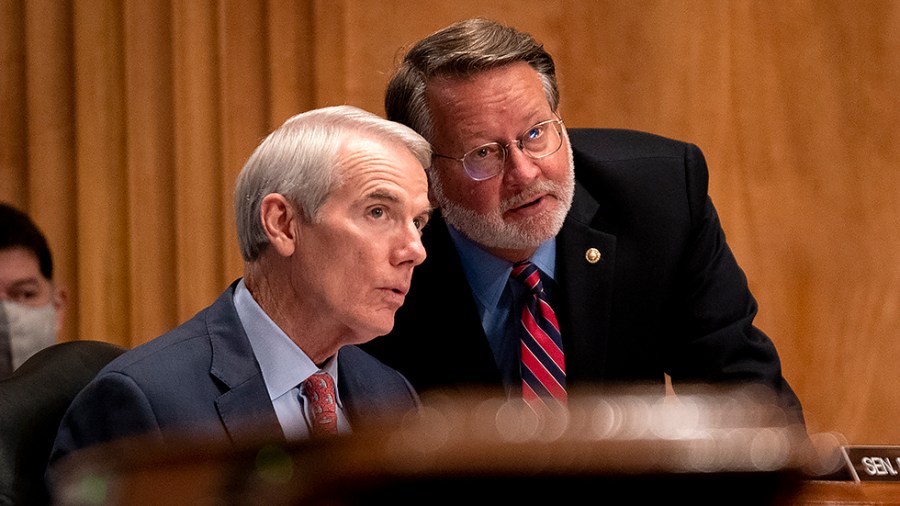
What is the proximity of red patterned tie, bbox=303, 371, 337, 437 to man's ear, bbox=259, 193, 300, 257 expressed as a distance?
0.20 meters

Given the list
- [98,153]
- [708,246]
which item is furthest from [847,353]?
[98,153]

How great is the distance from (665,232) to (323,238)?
91cm

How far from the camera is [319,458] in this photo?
447mm

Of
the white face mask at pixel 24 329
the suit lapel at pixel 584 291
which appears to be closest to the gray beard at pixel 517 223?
the suit lapel at pixel 584 291

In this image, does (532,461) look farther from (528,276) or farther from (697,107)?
(697,107)

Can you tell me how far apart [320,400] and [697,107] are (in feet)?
6.27

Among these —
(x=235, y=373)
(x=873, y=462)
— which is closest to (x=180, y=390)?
(x=235, y=373)

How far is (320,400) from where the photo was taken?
1703 mm

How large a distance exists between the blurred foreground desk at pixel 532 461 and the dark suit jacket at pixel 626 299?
1.80m

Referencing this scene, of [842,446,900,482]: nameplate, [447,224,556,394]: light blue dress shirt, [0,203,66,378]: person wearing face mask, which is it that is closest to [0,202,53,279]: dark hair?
[0,203,66,378]: person wearing face mask

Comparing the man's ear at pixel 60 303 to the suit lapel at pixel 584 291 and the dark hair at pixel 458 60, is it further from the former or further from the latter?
the suit lapel at pixel 584 291

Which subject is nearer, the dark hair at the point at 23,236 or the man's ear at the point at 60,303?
the dark hair at the point at 23,236

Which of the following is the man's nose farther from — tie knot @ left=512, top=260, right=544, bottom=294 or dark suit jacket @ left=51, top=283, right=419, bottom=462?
dark suit jacket @ left=51, top=283, right=419, bottom=462

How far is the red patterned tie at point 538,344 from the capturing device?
7.12 feet
